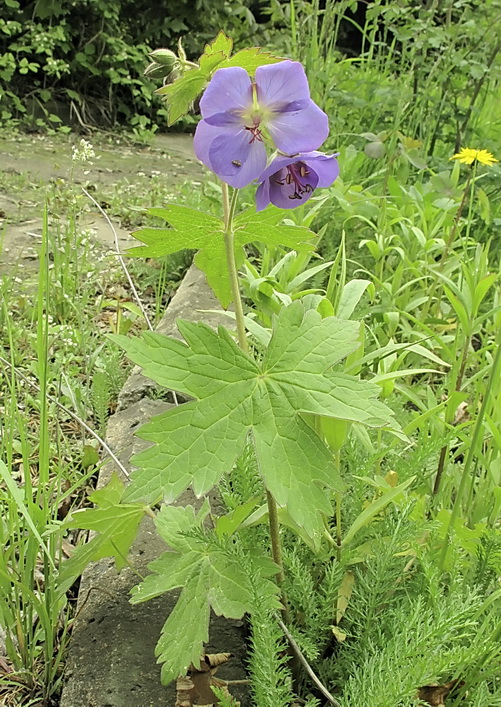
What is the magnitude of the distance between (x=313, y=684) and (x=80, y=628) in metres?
0.37

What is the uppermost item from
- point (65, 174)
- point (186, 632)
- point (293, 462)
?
point (293, 462)

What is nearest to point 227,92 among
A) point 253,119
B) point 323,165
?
point 253,119

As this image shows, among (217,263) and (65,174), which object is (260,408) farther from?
(65,174)

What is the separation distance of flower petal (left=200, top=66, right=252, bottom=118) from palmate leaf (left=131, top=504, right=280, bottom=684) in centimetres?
51

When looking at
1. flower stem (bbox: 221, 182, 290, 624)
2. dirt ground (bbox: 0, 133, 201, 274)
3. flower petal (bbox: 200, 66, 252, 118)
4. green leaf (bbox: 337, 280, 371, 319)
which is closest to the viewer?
flower petal (bbox: 200, 66, 252, 118)

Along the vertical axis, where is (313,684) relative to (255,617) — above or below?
below

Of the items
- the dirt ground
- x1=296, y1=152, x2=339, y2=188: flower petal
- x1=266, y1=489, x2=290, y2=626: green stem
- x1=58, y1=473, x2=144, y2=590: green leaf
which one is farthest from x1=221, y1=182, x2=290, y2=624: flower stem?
the dirt ground

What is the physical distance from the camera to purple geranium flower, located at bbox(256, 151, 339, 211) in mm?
781

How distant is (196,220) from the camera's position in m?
0.81

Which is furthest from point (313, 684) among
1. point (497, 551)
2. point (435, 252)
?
point (435, 252)

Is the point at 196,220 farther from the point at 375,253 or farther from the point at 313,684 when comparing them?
the point at 375,253

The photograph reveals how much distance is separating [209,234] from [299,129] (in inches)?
7.1

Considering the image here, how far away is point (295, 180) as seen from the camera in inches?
30.9

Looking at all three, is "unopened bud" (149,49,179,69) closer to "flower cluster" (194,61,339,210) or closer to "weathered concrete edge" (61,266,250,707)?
"flower cluster" (194,61,339,210)
